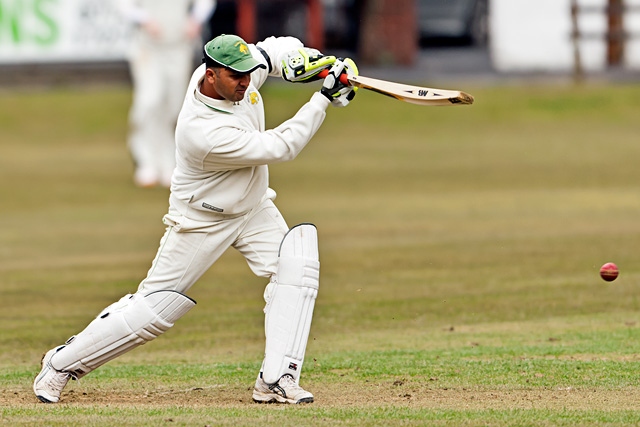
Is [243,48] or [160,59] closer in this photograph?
[243,48]

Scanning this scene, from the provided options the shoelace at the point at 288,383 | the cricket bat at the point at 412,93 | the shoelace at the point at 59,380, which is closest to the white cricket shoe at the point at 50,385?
the shoelace at the point at 59,380

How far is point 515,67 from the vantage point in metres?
25.5

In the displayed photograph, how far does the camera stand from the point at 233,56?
19.4ft

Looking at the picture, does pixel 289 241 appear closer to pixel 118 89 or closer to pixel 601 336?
pixel 601 336

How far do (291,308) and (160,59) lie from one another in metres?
9.19

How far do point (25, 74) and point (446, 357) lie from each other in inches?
725

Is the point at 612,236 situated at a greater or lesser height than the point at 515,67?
greater

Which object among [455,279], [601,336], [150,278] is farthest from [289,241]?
[455,279]

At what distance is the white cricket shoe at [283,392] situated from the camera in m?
6.12

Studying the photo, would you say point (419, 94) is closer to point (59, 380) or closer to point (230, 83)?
point (230, 83)

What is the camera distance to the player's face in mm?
5941

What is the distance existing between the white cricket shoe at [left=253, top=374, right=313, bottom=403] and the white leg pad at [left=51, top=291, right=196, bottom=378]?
52 cm

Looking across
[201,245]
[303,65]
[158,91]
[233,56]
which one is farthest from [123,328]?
[158,91]

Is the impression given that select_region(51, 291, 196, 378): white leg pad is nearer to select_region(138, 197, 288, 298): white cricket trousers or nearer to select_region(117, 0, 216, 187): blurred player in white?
select_region(138, 197, 288, 298): white cricket trousers
